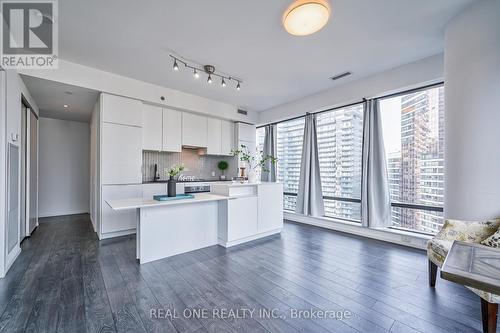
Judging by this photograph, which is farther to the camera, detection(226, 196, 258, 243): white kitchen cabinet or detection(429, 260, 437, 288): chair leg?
detection(226, 196, 258, 243): white kitchen cabinet

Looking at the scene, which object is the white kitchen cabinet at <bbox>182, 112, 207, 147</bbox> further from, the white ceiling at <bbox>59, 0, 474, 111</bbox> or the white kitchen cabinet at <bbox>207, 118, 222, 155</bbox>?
the white ceiling at <bbox>59, 0, 474, 111</bbox>

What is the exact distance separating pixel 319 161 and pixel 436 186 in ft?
6.94

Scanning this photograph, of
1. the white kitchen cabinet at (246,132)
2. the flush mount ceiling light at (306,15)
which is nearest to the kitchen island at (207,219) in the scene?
the white kitchen cabinet at (246,132)

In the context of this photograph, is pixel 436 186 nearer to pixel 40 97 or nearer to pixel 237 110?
pixel 237 110

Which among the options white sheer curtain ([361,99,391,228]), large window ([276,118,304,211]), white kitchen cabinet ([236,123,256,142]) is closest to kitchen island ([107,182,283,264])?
large window ([276,118,304,211])

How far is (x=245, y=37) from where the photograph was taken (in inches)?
107

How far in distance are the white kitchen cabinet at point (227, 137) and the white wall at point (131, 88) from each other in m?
0.25

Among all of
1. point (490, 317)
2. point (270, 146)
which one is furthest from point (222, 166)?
point (490, 317)

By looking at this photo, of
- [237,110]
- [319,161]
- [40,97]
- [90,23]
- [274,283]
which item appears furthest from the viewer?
[237,110]

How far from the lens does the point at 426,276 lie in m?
2.45

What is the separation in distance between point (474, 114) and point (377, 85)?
1.80m

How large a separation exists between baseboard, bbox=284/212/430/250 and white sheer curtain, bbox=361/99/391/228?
19 centimetres

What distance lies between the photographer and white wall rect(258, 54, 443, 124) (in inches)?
125

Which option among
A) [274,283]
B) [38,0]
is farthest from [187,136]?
[274,283]
